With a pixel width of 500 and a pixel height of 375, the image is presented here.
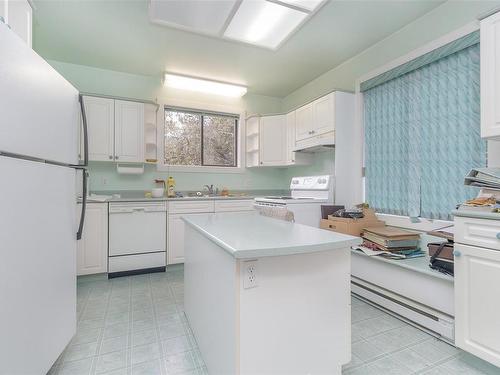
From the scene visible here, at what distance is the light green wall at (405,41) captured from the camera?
2.19 meters

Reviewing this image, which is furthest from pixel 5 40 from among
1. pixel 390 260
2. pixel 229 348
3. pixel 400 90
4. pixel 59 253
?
pixel 400 90

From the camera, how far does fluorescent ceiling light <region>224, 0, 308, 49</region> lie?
2168 millimetres

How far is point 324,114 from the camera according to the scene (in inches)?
131

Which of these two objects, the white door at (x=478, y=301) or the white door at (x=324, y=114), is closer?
the white door at (x=478, y=301)

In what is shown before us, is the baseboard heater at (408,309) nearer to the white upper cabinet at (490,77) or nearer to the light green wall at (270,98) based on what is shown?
the white upper cabinet at (490,77)

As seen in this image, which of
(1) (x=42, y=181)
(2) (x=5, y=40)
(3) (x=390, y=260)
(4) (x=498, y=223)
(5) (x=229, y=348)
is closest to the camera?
(2) (x=5, y=40)

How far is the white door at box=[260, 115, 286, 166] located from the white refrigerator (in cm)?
290

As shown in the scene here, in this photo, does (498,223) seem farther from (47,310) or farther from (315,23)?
(47,310)

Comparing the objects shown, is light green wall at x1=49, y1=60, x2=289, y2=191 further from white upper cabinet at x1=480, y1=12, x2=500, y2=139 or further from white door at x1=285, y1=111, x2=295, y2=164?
white upper cabinet at x1=480, y1=12, x2=500, y2=139

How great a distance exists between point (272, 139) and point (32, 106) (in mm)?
3325

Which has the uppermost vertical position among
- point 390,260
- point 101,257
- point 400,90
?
point 400,90

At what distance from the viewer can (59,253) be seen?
1513 mm

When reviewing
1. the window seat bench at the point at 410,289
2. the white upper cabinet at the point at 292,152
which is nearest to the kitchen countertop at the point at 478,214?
the window seat bench at the point at 410,289

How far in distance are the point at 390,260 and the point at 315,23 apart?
7.59ft
